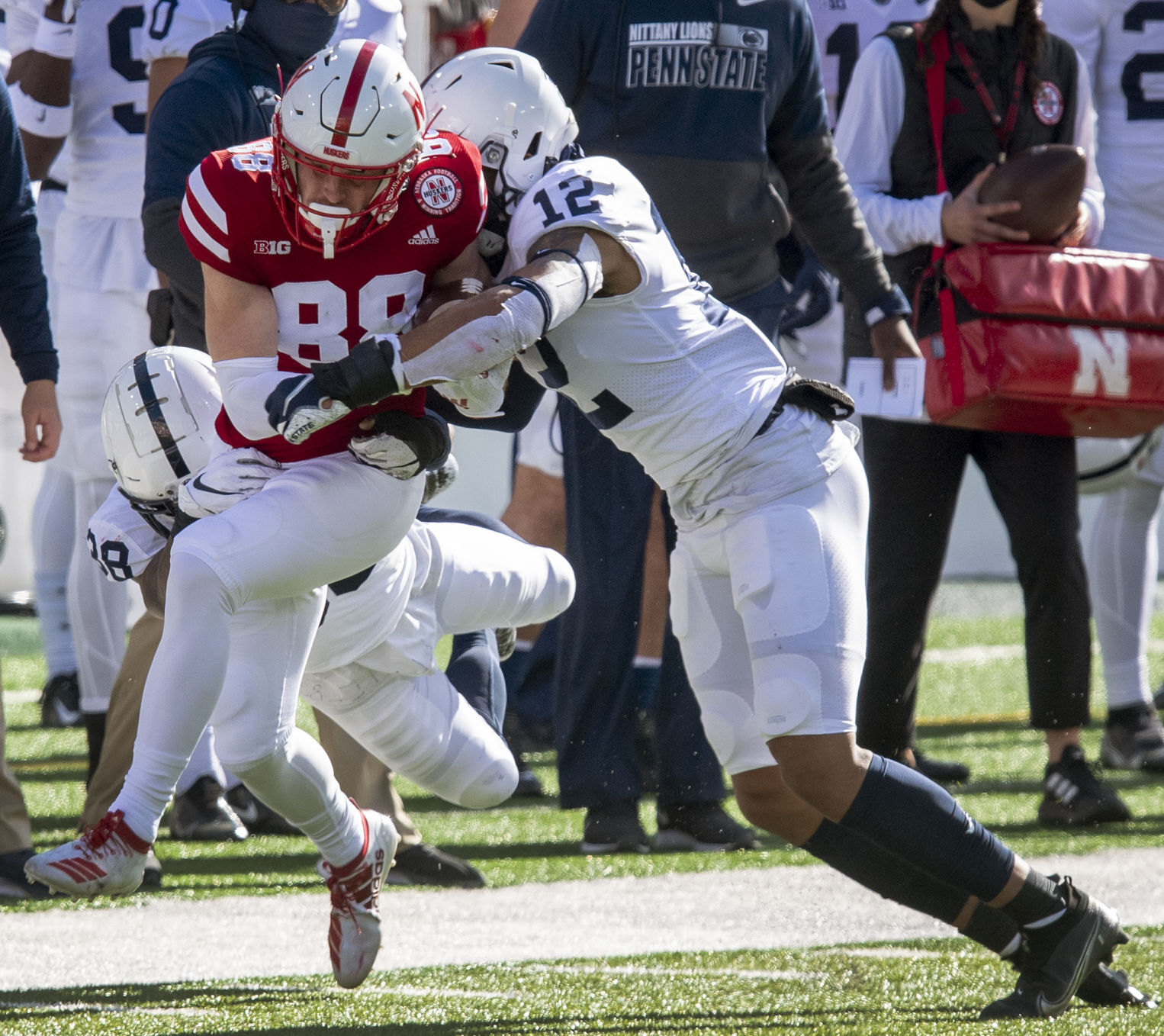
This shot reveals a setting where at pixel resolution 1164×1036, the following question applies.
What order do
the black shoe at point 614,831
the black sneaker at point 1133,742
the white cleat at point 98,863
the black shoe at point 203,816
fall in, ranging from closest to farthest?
the white cleat at point 98,863 < the black shoe at point 614,831 < the black shoe at point 203,816 < the black sneaker at point 1133,742

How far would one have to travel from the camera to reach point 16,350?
4.02 meters

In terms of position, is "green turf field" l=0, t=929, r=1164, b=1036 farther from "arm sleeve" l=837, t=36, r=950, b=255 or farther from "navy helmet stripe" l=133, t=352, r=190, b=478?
"arm sleeve" l=837, t=36, r=950, b=255

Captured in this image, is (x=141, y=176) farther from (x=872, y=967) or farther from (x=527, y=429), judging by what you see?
(x=872, y=967)

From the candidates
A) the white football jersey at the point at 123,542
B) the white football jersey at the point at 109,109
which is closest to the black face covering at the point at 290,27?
the white football jersey at the point at 109,109

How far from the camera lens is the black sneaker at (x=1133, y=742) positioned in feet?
17.6

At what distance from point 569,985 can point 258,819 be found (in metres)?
1.63

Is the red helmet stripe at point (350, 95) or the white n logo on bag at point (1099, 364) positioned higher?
the red helmet stripe at point (350, 95)

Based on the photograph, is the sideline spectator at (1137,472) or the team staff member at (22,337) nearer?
the team staff member at (22,337)

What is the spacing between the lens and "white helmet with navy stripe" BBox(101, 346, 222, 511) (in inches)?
134

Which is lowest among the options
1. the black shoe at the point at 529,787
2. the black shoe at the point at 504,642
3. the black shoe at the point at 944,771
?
the black shoe at the point at 529,787

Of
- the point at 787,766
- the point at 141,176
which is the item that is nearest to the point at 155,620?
the point at 141,176

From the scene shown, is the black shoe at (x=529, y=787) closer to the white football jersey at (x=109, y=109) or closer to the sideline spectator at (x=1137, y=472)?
the sideline spectator at (x=1137, y=472)

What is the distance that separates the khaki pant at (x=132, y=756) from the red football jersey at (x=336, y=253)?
3.46 feet

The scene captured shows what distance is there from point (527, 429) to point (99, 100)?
5.86 feet
